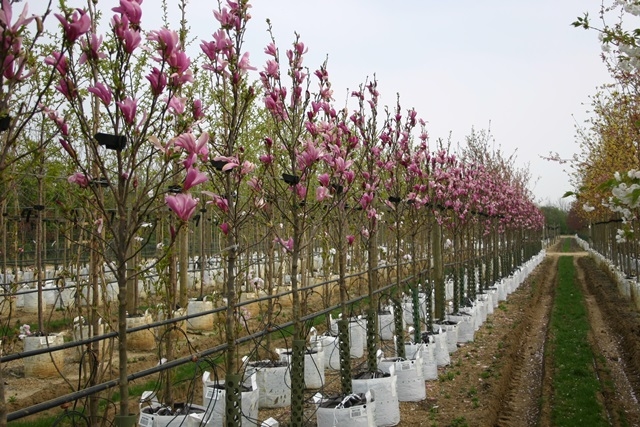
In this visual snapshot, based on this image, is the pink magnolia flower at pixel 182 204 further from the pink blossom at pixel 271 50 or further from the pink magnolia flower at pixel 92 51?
the pink blossom at pixel 271 50

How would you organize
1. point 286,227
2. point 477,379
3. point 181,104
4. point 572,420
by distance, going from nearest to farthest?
1. point 181,104
2. point 572,420
3. point 477,379
4. point 286,227

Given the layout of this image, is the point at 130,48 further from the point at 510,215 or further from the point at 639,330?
the point at 510,215

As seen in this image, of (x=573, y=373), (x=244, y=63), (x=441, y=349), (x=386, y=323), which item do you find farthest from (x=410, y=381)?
(x=244, y=63)

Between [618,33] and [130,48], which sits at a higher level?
[618,33]

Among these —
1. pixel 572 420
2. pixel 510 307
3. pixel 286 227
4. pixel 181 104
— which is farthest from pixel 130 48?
pixel 510 307

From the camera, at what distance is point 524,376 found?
8219 mm

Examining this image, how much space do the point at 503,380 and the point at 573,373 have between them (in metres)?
1.28

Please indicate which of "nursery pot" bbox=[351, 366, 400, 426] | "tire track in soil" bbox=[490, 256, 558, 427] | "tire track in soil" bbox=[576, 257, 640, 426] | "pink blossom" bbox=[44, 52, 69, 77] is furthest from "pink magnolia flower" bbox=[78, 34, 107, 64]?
"tire track in soil" bbox=[576, 257, 640, 426]

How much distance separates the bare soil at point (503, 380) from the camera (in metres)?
6.32

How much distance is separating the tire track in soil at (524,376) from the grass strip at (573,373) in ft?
0.67

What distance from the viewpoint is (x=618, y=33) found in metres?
4.32

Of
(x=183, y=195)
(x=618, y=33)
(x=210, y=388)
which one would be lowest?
(x=210, y=388)

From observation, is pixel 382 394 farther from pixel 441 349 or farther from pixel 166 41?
pixel 166 41

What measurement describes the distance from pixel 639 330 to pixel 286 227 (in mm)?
7185
